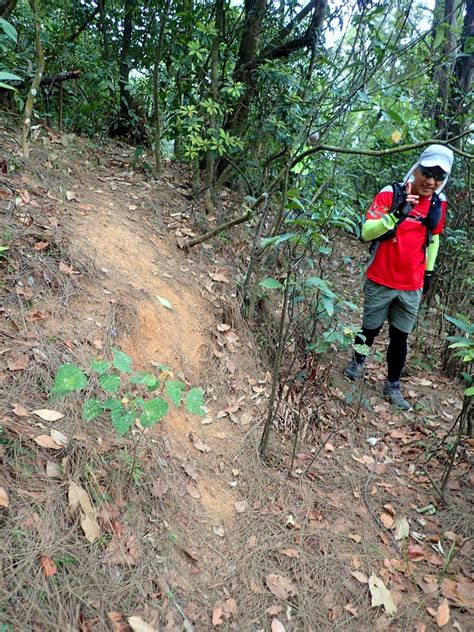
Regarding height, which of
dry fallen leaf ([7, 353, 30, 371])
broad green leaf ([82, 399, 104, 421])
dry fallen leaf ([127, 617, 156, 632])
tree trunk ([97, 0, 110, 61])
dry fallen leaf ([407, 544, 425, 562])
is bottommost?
dry fallen leaf ([407, 544, 425, 562])

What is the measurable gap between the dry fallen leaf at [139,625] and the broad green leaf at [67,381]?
0.94 meters

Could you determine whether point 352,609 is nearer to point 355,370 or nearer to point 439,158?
point 355,370

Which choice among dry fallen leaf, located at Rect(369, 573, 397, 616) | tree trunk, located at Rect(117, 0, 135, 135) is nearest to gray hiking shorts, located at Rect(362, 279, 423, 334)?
dry fallen leaf, located at Rect(369, 573, 397, 616)

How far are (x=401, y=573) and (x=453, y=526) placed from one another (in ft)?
1.75

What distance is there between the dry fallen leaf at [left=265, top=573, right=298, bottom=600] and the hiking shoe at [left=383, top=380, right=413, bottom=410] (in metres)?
2.12

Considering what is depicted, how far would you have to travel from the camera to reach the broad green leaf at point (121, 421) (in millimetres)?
1857

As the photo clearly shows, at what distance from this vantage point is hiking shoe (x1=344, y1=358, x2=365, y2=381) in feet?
13.4

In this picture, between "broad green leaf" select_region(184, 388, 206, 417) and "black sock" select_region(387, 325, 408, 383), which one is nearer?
"broad green leaf" select_region(184, 388, 206, 417)

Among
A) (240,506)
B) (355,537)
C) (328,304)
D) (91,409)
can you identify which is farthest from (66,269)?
(355,537)

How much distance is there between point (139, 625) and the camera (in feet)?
5.63

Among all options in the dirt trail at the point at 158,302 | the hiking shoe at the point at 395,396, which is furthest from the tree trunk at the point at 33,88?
the hiking shoe at the point at 395,396

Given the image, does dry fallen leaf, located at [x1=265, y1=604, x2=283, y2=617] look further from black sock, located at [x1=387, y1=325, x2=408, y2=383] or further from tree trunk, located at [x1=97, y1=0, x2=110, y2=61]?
tree trunk, located at [x1=97, y1=0, x2=110, y2=61]

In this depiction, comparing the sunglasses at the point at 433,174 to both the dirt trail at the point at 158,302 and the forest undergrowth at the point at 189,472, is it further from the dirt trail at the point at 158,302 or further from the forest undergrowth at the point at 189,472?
the dirt trail at the point at 158,302

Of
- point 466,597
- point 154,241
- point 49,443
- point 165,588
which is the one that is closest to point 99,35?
point 154,241
